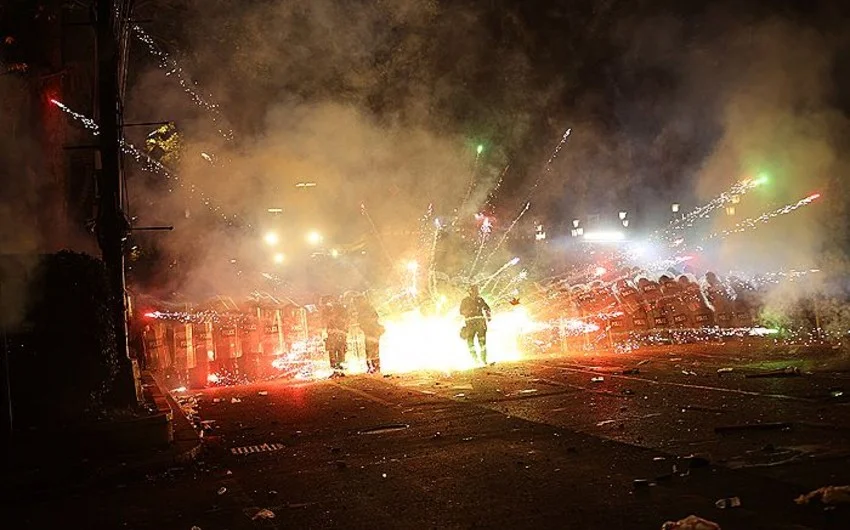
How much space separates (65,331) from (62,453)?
43.4 inches

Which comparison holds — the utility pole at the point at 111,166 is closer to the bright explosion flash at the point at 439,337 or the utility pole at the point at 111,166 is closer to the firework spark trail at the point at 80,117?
the firework spark trail at the point at 80,117

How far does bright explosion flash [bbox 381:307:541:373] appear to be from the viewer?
17.8 m

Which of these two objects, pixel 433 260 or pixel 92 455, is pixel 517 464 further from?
pixel 433 260

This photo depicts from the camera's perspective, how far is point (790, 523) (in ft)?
10.7

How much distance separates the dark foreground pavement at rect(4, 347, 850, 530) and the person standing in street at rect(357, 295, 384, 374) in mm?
5883

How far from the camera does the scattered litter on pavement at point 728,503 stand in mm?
3574

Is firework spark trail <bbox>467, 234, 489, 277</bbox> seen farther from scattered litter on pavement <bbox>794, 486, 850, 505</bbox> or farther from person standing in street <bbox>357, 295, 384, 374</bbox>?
scattered litter on pavement <bbox>794, 486, 850, 505</bbox>

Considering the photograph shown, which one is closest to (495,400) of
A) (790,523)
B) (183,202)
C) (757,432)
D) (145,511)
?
(757,432)

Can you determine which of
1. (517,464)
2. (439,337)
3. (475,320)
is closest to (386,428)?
(517,464)

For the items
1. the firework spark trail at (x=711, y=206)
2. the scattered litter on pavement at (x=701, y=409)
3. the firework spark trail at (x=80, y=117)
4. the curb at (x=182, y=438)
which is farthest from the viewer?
the firework spark trail at (x=711, y=206)

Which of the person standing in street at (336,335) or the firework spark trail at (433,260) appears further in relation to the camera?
the firework spark trail at (433,260)

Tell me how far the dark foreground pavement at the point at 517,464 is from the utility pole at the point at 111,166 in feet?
5.88

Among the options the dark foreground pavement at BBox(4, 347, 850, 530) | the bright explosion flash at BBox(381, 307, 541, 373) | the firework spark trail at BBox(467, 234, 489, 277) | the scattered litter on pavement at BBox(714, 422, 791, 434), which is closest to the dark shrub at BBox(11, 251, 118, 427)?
the dark foreground pavement at BBox(4, 347, 850, 530)

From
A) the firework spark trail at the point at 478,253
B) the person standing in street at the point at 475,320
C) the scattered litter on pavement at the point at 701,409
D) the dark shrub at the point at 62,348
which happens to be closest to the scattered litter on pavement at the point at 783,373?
the scattered litter on pavement at the point at 701,409
